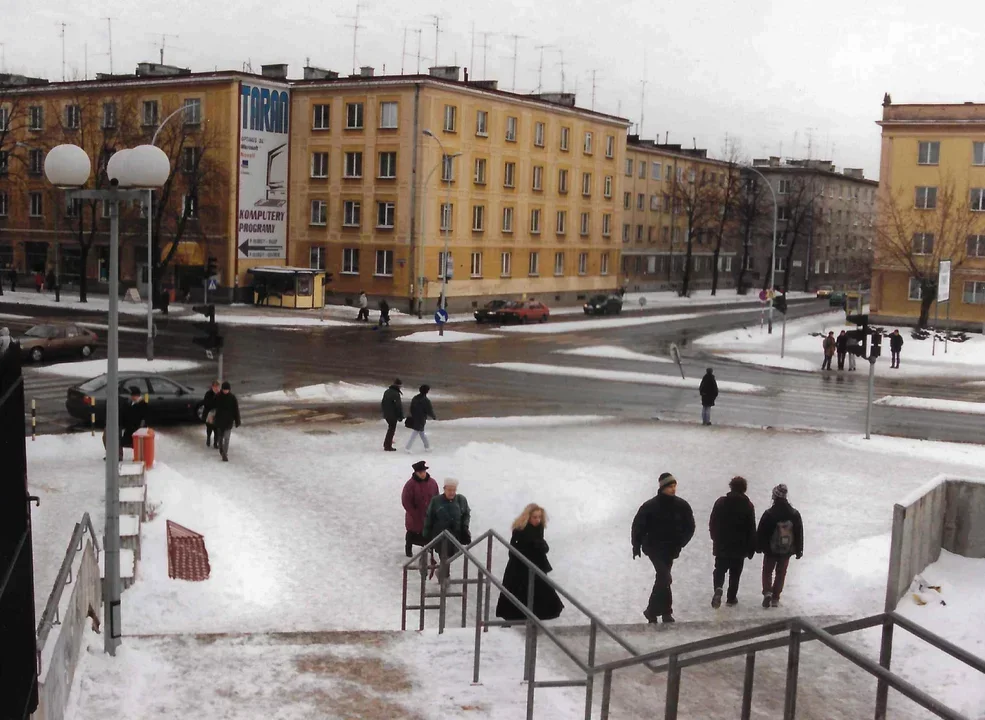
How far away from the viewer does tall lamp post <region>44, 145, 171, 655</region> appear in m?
10.4

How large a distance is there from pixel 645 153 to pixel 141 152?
8361 cm

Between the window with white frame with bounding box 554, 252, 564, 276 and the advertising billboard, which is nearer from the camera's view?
the advertising billboard

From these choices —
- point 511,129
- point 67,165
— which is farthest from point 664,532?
point 511,129

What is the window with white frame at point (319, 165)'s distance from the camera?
6331cm

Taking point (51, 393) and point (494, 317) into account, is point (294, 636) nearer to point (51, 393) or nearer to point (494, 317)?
point (51, 393)

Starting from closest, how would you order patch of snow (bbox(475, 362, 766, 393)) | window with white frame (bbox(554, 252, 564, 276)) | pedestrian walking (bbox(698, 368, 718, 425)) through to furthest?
pedestrian walking (bbox(698, 368, 718, 425)) → patch of snow (bbox(475, 362, 766, 393)) → window with white frame (bbox(554, 252, 564, 276))

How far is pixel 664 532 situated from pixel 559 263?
61.9 m

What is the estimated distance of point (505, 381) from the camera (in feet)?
116

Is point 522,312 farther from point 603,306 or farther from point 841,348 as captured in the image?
point 841,348

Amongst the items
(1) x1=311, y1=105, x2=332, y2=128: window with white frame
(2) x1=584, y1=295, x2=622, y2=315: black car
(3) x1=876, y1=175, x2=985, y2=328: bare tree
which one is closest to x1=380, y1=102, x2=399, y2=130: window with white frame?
(1) x1=311, y1=105, x2=332, y2=128: window with white frame

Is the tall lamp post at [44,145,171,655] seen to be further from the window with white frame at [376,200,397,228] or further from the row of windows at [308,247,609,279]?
the window with white frame at [376,200,397,228]

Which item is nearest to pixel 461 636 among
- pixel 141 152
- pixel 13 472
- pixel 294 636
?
pixel 294 636

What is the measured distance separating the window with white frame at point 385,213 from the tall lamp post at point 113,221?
166ft

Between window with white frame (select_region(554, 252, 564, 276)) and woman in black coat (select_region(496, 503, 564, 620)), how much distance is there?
203ft
